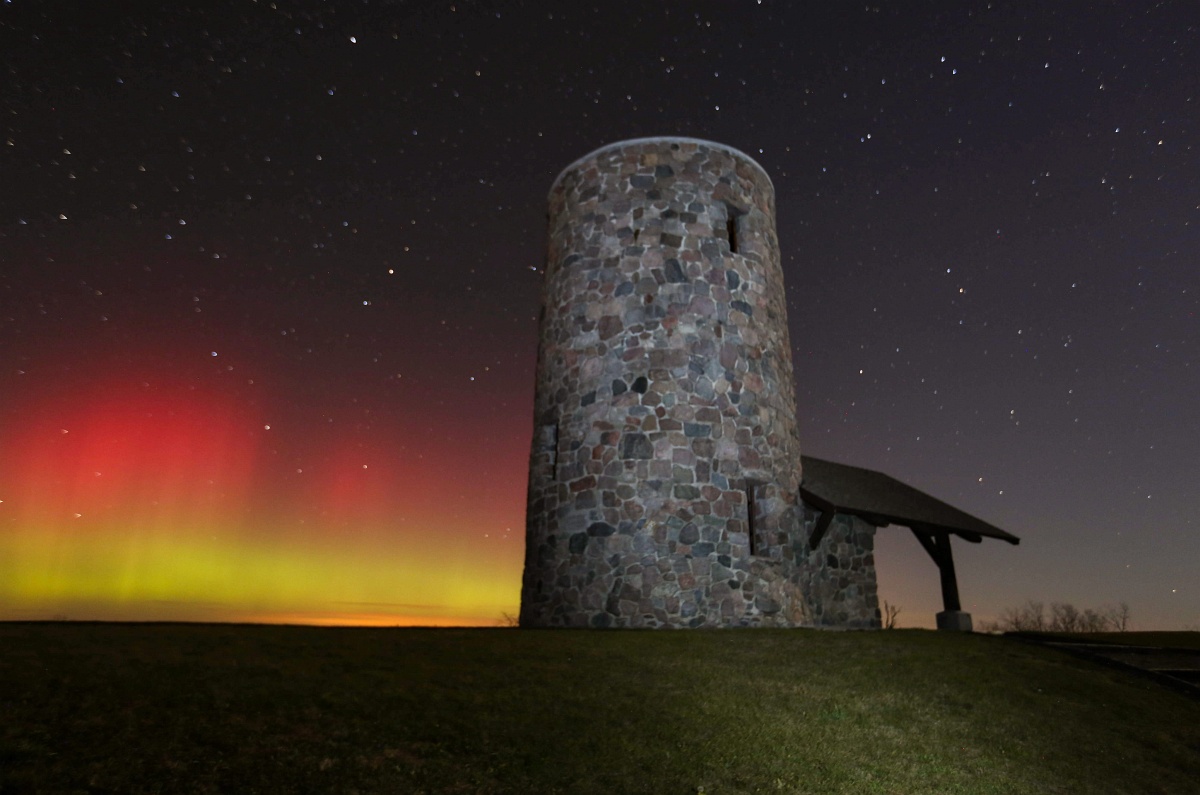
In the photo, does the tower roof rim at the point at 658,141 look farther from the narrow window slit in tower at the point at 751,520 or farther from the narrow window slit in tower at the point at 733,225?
the narrow window slit in tower at the point at 751,520

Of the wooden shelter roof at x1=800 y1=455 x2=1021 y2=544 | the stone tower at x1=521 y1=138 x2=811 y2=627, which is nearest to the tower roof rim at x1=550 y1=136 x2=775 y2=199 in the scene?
the stone tower at x1=521 y1=138 x2=811 y2=627

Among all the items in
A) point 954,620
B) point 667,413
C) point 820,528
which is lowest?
point 954,620

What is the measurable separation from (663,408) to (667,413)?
115 mm

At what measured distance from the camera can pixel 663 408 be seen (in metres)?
14.6

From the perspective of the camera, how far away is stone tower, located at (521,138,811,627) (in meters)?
14.0

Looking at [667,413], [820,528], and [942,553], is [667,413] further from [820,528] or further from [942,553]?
[942,553]

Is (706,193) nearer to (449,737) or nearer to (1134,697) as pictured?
(1134,697)

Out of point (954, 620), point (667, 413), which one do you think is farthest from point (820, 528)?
point (954, 620)

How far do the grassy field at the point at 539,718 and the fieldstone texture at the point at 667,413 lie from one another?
348cm

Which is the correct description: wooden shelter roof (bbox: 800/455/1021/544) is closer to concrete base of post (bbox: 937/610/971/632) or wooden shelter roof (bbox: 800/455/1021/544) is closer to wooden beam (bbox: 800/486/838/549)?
wooden beam (bbox: 800/486/838/549)

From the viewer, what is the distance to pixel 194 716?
558cm

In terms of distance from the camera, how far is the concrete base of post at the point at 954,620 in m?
18.2

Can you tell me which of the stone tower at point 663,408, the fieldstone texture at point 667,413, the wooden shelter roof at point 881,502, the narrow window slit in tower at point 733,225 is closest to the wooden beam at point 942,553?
the wooden shelter roof at point 881,502

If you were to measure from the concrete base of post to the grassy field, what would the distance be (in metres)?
7.70
